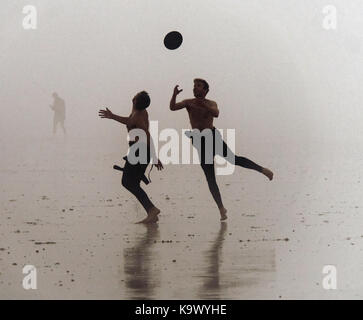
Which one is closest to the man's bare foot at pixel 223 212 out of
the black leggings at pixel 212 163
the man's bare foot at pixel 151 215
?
the black leggings at pixel 212 163

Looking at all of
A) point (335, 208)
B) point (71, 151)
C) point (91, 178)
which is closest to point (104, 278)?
point (335, 208)

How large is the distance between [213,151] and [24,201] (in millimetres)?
3636

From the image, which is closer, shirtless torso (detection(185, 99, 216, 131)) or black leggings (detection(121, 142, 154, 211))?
shirtless torso (detection(185, 99, 216, 131))

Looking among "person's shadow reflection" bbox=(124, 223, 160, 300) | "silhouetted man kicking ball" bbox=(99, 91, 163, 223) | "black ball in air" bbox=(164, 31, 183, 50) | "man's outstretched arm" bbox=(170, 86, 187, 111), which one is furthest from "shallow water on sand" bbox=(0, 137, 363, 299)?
"black ball in air" bbox=(164, 31, 183, 50)

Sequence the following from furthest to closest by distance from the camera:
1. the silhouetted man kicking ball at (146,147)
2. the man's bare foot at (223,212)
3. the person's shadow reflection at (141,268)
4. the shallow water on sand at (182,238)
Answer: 1. the man's bare foot at (223,212)
2. the silhouetted man kicking ball at (146,147)
3. the shallow water on sand at (182,238)
4. the person's shadow reflection at (141,268)

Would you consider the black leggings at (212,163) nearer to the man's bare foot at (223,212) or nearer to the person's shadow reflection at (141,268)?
the man's bare foot at (223,212)

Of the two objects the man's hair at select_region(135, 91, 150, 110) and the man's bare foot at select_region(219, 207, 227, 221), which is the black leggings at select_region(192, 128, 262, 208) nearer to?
the man's bare foot at select_region(219, 207, 227, 221)

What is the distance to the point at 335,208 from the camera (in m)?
14.8

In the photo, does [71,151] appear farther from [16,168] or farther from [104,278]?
[104,278]

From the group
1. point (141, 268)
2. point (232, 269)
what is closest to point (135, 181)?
point (141, 268)

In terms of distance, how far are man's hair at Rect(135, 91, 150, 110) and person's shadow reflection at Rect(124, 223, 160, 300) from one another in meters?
1.61

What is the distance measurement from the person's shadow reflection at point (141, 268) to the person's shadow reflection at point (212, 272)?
0.46 meters

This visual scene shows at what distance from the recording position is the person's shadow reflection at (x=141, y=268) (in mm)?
9766

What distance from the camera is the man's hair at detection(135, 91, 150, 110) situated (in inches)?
520
